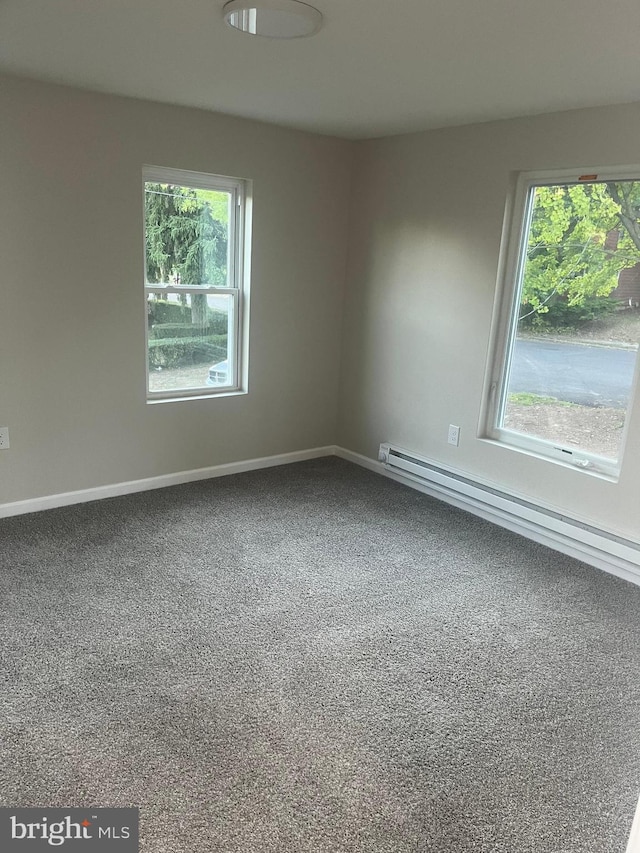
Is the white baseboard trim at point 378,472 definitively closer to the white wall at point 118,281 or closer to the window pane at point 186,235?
the white wall at point 118,281

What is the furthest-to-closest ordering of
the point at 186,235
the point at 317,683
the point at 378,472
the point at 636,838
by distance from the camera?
1. the point at 378,472
2. the point at 186,235
3. the point at 317,683
4. the point at 636,838

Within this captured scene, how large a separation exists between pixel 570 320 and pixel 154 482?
2.68 meters

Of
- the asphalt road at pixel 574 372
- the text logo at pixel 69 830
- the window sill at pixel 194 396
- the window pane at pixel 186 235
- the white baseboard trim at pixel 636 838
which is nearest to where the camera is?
the white baseboard trim at pixel 636 838

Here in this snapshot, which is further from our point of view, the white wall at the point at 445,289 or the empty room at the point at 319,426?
the white wall at the point at 445,289

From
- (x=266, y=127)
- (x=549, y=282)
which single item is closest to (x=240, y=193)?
(x=266, y=127)

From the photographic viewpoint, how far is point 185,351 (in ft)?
13.7

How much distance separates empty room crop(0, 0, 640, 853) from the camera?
6.46ft

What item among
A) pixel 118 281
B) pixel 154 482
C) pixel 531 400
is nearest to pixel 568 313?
pixel 531 400

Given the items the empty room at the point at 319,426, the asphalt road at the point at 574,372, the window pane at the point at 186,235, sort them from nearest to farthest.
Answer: the empty room at the point at 319,426, the asphalt road at the point at 574,372, the window pane at the point at 186,235

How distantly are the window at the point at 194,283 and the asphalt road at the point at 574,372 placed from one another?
1809 mm

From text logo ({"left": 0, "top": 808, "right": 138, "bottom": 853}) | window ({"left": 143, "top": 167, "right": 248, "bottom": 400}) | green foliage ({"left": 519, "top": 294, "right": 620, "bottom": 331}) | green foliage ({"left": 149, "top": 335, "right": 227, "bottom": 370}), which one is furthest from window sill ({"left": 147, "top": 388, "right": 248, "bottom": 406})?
text logo ({"left": 0, "top": 808, "right": 138, "bottom": 853})

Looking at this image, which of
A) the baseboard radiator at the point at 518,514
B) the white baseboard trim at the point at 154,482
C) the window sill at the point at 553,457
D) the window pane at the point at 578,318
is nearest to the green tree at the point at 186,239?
the white baseboard trim at the point at 154,482

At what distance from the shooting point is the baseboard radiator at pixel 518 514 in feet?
10.7

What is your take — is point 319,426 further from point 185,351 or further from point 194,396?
point 185,351
